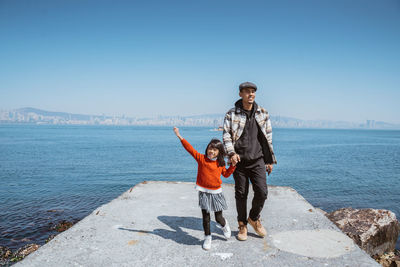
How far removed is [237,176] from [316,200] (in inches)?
476

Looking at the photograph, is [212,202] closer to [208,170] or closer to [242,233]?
[208,170]

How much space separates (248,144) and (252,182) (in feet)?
2.03

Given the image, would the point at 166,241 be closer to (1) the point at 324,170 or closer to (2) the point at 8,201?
(2) the point at 8,201

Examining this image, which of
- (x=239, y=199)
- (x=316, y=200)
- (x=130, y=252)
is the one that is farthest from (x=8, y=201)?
(x=316, y=200)

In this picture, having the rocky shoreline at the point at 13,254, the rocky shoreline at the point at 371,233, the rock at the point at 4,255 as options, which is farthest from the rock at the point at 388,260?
the rock at the point at 4,255

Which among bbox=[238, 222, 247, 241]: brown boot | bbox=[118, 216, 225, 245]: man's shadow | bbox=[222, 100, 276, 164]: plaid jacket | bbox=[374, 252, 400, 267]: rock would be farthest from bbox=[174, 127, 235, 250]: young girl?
bbox=[374, 252, 400, 267]: rock

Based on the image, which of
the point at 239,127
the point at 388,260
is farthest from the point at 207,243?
the point at 388,260

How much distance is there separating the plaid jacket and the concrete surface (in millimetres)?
1382

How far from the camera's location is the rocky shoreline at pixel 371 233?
5.63m

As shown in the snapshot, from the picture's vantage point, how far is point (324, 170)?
24828mm

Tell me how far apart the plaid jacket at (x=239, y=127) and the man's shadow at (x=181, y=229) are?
63.1 inches

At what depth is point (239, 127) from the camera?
414 cm

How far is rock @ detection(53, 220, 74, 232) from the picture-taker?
8.86 meters

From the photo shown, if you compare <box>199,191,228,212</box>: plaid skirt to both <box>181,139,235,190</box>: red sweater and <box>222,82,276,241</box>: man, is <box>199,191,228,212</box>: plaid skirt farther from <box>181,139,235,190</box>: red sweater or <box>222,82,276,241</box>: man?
<box>222,82,276,241</box>: man
